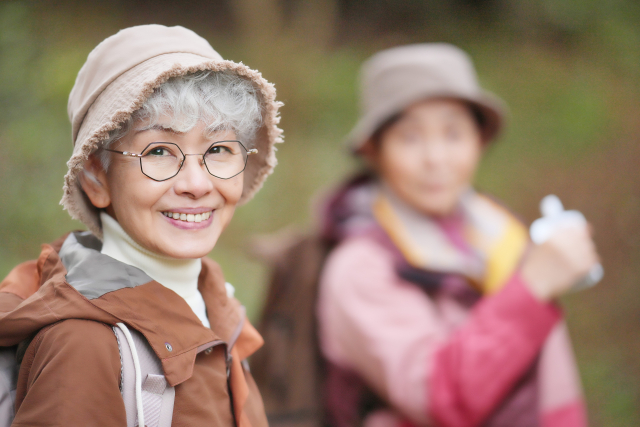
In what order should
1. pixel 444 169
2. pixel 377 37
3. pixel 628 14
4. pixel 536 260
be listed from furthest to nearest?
pixel 377 37, pixel 628 14, pixel 444 169, pixel 536 260

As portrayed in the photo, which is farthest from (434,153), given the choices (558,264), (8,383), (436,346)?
(8,383)

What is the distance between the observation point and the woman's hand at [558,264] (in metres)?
1.72

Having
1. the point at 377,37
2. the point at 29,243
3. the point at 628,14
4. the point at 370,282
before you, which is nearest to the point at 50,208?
the point at 29,243

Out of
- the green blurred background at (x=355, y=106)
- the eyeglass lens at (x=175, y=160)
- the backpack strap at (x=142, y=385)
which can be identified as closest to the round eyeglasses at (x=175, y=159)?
the eyeglass lens at (x=175, y=160)

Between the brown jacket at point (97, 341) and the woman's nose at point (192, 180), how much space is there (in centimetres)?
17

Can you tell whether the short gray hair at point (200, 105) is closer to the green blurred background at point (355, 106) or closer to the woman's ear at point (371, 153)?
the woman's ear at point (371, 153)

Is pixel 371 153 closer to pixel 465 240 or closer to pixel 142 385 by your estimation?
pixel 465 240

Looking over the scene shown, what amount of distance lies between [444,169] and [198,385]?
1.32 m

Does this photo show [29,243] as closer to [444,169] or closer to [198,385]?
[444,169]

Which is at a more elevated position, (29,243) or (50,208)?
(50,208)

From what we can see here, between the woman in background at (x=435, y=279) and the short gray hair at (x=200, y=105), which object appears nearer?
the short gray hair at (x=200, y=105)

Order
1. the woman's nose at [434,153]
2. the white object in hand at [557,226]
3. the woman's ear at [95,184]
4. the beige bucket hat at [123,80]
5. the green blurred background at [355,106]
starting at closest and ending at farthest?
the beige bucket hat at [123,80] → the woman's ear at [95,184] → the white object in hand at [557,226] → the woman's nose at [434,153] → the green blurred background at [355,106]

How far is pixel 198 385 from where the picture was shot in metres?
0.98

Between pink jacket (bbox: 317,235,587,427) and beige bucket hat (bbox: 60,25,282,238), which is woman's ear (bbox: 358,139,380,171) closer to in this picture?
pink jacket (bbox: 317,235,587,427)
